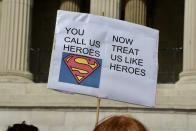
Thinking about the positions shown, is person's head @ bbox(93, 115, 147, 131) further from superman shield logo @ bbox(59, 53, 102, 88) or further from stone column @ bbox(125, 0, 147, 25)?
stone column @ bbox(125, 0, 147, 25)

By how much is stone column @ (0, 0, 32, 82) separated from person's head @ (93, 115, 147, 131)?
26.6 meters

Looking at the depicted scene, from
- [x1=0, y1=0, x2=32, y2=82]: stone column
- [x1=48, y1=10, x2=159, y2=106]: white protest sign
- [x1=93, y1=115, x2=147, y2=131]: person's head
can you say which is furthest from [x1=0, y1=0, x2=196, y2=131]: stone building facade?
[x1=93, y1=115, x2=147, y2=131]: person's head

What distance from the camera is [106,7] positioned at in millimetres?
33969

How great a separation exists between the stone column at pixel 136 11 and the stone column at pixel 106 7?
4.15 m

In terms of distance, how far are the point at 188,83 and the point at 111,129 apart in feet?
80.6

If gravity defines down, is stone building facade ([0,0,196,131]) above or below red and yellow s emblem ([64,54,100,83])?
above

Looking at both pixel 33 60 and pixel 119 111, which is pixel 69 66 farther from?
pixel 33 60

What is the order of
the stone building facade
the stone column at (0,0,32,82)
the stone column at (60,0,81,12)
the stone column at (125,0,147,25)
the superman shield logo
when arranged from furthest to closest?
the stone column at (60,0,81,12) < the stone column at (125,0,147,25) < the stone column at (0,0,32,82) < the stone building facade < the superman shield logo

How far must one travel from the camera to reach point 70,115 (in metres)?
28.7

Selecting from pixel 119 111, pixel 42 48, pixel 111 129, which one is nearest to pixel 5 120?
pixel 119 111

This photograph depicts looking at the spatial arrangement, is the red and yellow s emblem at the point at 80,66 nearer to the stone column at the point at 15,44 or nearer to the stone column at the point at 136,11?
the stone column at the point at 15,44

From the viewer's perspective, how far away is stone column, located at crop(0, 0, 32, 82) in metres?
33.6

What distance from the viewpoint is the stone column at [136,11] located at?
38531mm

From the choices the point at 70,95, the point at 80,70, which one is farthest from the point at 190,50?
the point at 80,70
